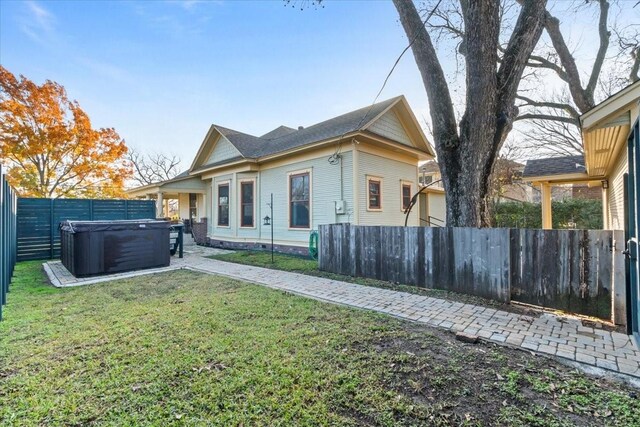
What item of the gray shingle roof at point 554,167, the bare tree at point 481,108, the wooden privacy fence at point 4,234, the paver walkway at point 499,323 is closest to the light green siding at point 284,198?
the bare tree at point 481,108

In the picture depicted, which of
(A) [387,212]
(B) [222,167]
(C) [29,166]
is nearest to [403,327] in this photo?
(A) [387,212]

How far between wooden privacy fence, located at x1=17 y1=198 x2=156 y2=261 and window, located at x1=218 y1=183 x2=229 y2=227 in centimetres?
402

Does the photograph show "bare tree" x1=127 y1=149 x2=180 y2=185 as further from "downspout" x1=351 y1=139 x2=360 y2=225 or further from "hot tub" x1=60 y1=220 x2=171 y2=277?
"downspout" x1=351 y1=139 x2=360 y2=225

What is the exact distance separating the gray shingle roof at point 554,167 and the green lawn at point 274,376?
9.54m

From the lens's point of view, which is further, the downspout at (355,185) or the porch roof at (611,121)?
the downspout at (355,185)

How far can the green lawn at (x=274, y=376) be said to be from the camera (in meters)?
2.04

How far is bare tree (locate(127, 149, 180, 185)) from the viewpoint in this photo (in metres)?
33.5

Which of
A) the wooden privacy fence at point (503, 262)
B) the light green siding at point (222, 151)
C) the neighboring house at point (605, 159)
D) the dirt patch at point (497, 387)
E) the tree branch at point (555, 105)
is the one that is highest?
the tree branch at point (555, 105)

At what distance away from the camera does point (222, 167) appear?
12172 mm

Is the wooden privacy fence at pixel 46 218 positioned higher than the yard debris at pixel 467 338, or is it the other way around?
the wooden privacy fence at pixel 46 218

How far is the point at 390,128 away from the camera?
34.3 feet

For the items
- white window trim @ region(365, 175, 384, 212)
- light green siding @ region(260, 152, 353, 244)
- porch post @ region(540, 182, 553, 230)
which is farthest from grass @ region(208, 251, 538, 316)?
porch post @ region(540, 182, 553, 230)

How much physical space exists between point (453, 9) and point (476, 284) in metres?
9.92

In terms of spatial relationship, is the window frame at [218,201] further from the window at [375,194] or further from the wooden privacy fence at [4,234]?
the wooden privacy fence at [4,234]
